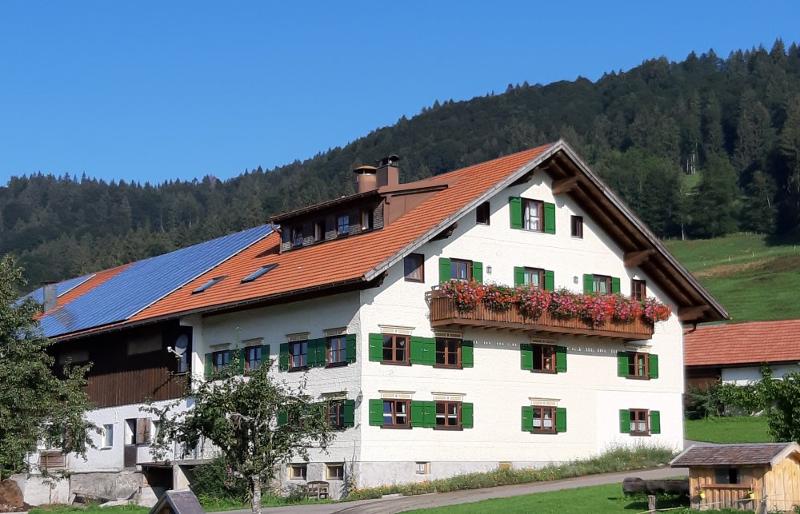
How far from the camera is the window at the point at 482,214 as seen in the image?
45031mm

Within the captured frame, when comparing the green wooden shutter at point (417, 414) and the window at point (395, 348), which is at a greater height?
the window at point (395, 348)

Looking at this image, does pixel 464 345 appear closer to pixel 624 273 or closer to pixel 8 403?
pixel 624 273

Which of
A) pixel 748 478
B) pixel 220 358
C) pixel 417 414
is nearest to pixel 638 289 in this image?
pixel 417 414

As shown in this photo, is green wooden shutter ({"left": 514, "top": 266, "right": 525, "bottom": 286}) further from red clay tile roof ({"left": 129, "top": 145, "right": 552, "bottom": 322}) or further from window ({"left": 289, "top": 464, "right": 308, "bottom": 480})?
window ({"left": 289, "top": 464, "right": 308, "bottom": 480})

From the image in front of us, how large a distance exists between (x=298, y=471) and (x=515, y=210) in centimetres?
1226

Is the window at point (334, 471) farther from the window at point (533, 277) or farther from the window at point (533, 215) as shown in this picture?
the window at point (533, 215)

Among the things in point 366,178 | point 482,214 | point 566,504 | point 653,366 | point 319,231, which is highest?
point 366,178

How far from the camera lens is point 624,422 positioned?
158ft

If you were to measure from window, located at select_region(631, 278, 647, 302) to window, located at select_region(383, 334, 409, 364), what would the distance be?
11624 mm

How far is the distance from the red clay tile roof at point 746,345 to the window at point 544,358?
68.9 ft

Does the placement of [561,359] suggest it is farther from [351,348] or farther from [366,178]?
[366,178]

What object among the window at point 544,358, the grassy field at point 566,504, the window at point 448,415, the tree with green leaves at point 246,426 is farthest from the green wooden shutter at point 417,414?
the tree with green leaves at point 246,426

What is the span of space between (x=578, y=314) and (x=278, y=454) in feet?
61.9

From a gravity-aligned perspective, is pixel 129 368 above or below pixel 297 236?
below
